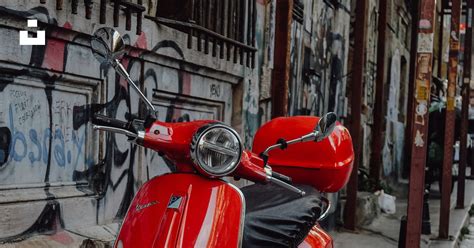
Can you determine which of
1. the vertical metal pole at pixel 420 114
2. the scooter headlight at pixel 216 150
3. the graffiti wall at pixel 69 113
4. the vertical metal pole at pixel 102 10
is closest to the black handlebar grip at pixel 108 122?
the scooter headlight at pixel 216 150

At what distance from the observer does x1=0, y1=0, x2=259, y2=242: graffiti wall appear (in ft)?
12.7

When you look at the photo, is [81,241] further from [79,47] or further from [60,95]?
[79,47]

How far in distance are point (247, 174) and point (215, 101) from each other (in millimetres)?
3526

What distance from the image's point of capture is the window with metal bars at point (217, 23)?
5742mm

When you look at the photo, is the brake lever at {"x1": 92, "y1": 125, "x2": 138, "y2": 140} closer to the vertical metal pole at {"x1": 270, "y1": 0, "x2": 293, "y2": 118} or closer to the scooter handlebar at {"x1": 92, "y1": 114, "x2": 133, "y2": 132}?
the scooter handlebar at {"x1": 92, "y1": 114, "x2": 133, "y2": 132}

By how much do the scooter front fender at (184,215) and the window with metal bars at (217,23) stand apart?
2.61m

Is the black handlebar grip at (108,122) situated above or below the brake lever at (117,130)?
above

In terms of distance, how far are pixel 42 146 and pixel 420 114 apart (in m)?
2.81

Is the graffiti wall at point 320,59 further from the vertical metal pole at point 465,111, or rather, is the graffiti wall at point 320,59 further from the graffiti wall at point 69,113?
the graffiti wall at point 69,113

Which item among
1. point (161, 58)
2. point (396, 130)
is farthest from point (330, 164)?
point (396, 130)

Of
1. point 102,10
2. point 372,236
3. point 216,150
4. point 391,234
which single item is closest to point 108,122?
point 216,150

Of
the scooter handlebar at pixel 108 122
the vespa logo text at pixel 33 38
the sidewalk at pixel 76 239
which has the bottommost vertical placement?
the sidewalk at pixel 76 239

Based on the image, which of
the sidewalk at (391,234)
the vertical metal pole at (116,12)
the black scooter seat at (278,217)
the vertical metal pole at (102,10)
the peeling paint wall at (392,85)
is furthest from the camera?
the peeling paint wall at (392,85)

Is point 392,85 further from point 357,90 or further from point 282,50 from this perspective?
point 282,50
